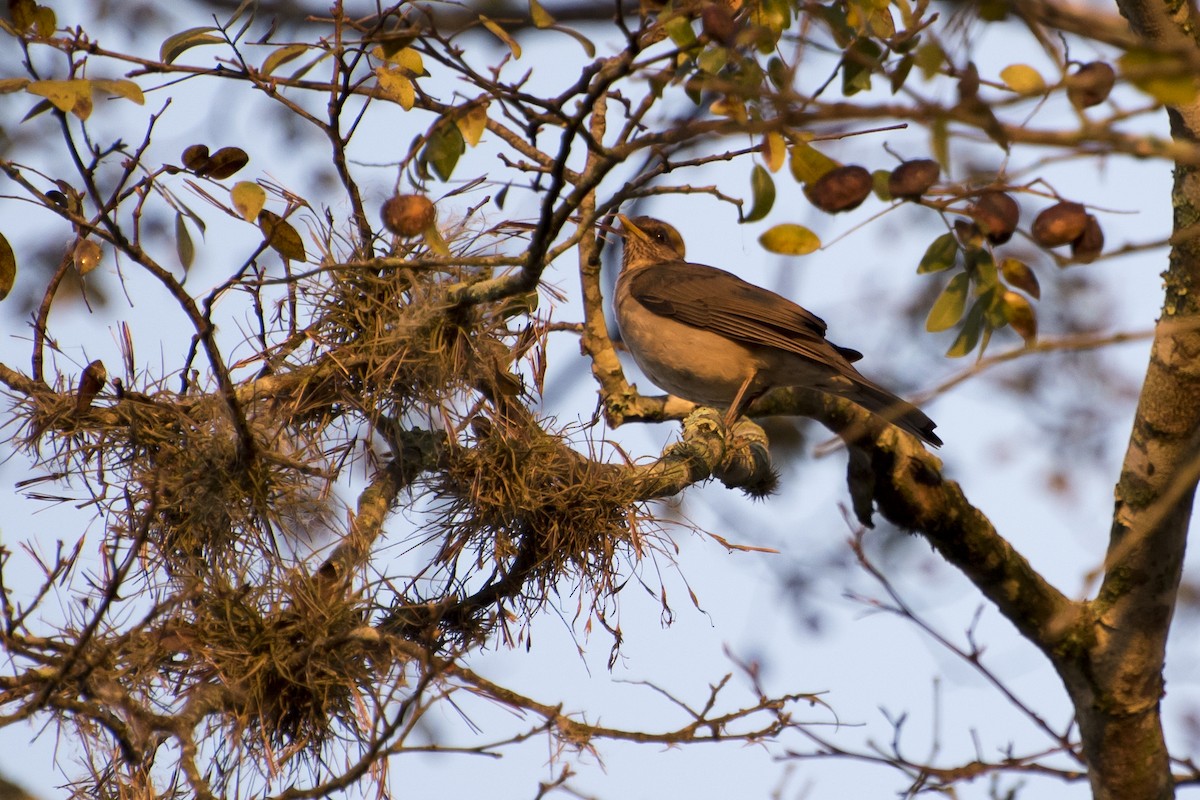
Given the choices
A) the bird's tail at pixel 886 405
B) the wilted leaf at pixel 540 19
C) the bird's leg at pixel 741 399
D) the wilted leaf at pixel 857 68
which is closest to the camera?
the wilted leaf at pixel 857 68

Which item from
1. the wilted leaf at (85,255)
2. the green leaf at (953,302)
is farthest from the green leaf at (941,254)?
the wilted leaf at (85,255)

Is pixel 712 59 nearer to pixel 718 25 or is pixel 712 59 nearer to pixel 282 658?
pixel 718 25

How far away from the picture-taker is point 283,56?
137 inches

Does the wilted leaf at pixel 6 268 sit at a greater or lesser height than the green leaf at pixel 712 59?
lesser

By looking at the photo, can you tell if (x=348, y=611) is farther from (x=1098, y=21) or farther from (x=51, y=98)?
(x=1098, y=21)

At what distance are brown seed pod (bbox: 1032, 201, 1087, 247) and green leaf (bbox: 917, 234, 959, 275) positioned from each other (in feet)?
0.75

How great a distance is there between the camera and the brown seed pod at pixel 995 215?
241 cm

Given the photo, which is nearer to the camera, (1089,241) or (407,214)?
(1089,241)

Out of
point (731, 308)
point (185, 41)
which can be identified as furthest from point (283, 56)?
point (731, 308)

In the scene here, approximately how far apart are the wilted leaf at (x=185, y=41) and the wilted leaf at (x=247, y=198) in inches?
21.9

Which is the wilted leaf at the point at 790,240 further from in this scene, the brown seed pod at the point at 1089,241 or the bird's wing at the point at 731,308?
the bird's wing at the point at 731,308

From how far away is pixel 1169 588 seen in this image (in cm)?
466

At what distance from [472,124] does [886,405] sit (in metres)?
3.23

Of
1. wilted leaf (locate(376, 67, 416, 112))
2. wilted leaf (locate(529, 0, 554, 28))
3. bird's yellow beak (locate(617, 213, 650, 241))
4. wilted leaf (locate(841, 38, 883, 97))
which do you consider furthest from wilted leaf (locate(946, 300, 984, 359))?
bird's yellow beak (locate(617, 213, 650, 241))
